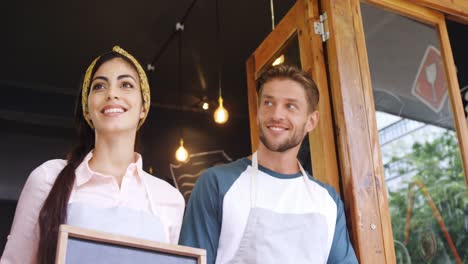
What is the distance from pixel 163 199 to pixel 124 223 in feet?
0.76

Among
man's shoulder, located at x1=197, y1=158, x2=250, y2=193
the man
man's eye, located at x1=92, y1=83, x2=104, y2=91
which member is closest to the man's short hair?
the man

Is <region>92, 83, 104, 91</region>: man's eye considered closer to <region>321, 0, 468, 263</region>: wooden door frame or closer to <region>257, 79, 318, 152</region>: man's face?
<region>257, 79, 318, 152</region>: man's face

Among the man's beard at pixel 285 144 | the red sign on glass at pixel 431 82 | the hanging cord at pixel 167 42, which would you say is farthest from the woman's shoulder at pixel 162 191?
the hanging cord at pixel 167 42

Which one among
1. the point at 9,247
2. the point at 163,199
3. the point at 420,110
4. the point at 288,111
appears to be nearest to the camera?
the point at 9,247

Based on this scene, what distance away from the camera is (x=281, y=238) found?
214 cm

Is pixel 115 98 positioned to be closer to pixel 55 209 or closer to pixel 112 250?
pixel 55 209

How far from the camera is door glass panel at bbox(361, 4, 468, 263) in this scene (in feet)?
10.6

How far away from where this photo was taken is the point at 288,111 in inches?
92.8

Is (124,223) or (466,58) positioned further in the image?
(466,58)

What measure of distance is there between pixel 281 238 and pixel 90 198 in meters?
0.78

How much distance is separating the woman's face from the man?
1.61 feet

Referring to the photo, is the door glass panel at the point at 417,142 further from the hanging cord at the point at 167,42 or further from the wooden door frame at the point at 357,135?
the hanging cord at the point at 167,42

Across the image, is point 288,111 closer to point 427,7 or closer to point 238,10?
point 427,7

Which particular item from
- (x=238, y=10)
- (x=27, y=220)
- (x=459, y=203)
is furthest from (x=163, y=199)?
(x=238, y=10)
